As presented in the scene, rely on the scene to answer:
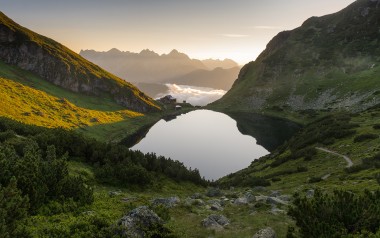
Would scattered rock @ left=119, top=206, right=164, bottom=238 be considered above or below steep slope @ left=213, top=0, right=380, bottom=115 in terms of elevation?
below

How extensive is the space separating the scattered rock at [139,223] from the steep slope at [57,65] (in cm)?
13346

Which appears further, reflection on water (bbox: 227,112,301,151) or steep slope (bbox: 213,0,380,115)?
steep slope (bbox: 213,0,380,115)

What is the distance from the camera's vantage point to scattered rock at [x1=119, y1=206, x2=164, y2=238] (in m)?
12.4

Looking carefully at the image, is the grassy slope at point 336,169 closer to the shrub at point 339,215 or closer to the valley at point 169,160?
the valley at point 169,160

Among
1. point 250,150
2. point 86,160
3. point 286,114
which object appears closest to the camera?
point 86,160

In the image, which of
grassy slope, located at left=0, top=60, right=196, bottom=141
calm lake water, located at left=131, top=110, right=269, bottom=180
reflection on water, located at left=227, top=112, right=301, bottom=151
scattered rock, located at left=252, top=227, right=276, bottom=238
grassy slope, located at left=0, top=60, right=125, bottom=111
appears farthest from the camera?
grassy slope, located at left=0, top=60, right=125, bottom=111

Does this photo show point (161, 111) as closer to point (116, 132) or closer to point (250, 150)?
point (116, 132)

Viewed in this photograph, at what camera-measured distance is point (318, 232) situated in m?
11.1

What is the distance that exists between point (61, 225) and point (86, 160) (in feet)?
60.8

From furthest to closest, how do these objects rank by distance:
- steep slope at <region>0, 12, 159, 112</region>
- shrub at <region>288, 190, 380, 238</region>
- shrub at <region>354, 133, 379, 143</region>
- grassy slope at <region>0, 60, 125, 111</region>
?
steep slope at <region>0, 12, 159, 112</region> → grassy slope at <region>0, 60, 125, 111</region> → shrub at <region>354, 133, 379, 143</region> → shrub at <region>288, 190, 380, 238</region>

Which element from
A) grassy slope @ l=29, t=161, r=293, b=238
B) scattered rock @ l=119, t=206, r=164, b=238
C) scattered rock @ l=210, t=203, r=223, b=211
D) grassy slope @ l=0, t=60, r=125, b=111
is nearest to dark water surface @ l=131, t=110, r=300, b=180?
grassy slope @ l=0, t=60, r=125, b=111

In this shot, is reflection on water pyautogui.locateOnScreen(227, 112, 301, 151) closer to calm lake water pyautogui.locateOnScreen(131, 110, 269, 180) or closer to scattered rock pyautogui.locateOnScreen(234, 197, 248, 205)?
calm lake water pyautogui.locateOnScreen(131, 110, 269, 180)

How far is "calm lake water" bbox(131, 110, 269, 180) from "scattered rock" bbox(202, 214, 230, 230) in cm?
4511

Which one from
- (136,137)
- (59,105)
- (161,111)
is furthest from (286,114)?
(59,105)
